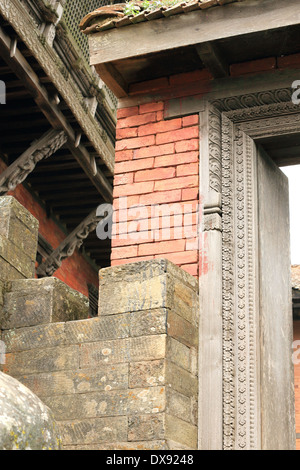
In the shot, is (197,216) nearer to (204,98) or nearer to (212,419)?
(204,98)

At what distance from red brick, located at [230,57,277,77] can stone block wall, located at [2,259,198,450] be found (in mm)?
1691

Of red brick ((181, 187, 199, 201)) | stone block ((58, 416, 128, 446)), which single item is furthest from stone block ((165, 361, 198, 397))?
red brick ((181, 187, 199, 201))

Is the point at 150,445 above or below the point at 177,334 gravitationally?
below

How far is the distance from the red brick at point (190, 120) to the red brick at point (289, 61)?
0.70 m

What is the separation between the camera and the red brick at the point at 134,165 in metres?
5.68

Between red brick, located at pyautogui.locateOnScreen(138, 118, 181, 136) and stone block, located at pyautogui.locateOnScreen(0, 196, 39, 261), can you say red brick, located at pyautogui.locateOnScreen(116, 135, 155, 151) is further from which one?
stone block, located at pyautogui.locateOnScreen(0, 196, 39, 261)

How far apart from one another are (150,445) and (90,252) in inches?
382

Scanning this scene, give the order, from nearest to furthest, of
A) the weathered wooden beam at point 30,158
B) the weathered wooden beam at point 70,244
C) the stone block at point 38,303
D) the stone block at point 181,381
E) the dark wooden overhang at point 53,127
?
the stone block at point 181,381 < the stone block at point 38,303 < the dark wooden overhang at point 53,127 < the weathered wooden beam at point 30,158 < the weathered wooden beam at point 70,244

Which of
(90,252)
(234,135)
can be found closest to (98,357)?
(234,135)

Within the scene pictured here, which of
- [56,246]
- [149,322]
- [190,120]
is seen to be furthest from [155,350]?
[56,246]

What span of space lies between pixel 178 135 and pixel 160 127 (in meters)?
0.17

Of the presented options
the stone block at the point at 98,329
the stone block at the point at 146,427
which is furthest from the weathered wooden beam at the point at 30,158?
the stone block at the point at 146,427

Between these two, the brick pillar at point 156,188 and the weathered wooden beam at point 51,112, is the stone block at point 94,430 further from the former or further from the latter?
the weathered wooden beam at point 51,112
